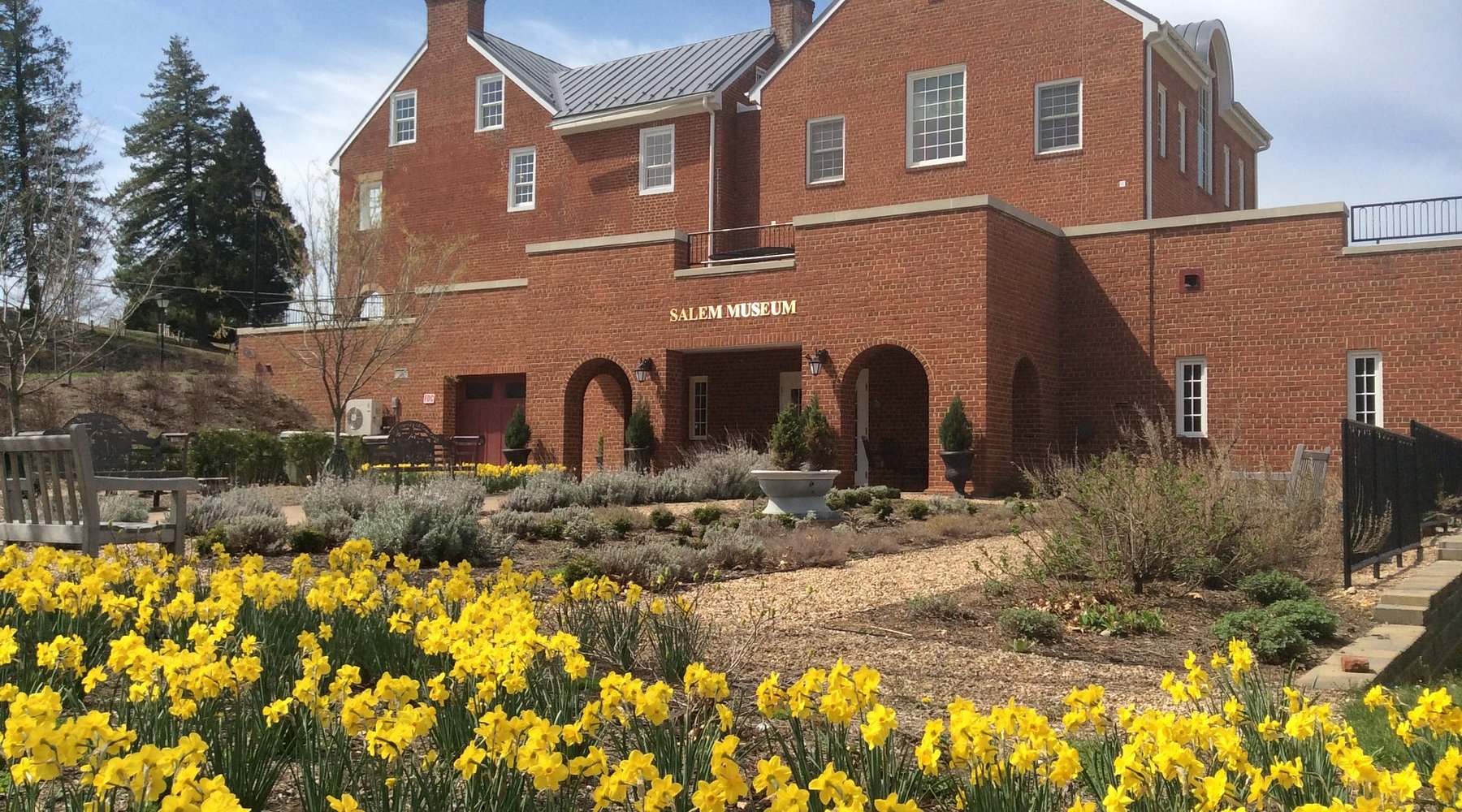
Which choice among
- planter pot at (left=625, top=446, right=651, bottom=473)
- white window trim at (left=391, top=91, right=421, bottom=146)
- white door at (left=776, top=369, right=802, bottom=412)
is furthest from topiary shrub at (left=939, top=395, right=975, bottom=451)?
white window trim at (left=391, top=91, right=421, bottom=146)

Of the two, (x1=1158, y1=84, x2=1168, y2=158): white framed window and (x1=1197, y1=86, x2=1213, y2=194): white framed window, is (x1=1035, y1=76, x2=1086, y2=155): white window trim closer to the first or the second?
(x1=1158, y1=84, x2=1168, y2=158): white framed window

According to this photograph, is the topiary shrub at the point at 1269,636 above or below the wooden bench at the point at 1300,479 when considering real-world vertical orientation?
below

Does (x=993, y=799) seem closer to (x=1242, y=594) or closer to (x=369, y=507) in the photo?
(x=1242, y=594)

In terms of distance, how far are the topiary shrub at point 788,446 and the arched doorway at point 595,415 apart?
5094 mm

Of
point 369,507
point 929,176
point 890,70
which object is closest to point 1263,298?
point 929,176

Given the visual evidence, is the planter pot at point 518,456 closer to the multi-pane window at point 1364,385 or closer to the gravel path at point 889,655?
the multi-pane window at point 1364,385

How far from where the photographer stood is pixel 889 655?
6.24 metres

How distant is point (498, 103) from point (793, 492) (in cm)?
1927

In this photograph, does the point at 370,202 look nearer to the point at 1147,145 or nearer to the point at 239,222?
the point at 239,222

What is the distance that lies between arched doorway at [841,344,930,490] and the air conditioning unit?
1208 cm

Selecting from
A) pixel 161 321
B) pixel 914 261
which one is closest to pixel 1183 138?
pixel 914 261

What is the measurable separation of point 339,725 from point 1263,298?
19.3 metres

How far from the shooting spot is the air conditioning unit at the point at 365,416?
93.5 feet

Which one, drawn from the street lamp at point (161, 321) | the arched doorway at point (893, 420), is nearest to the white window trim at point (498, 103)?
the street lamp at point (161, 321)
